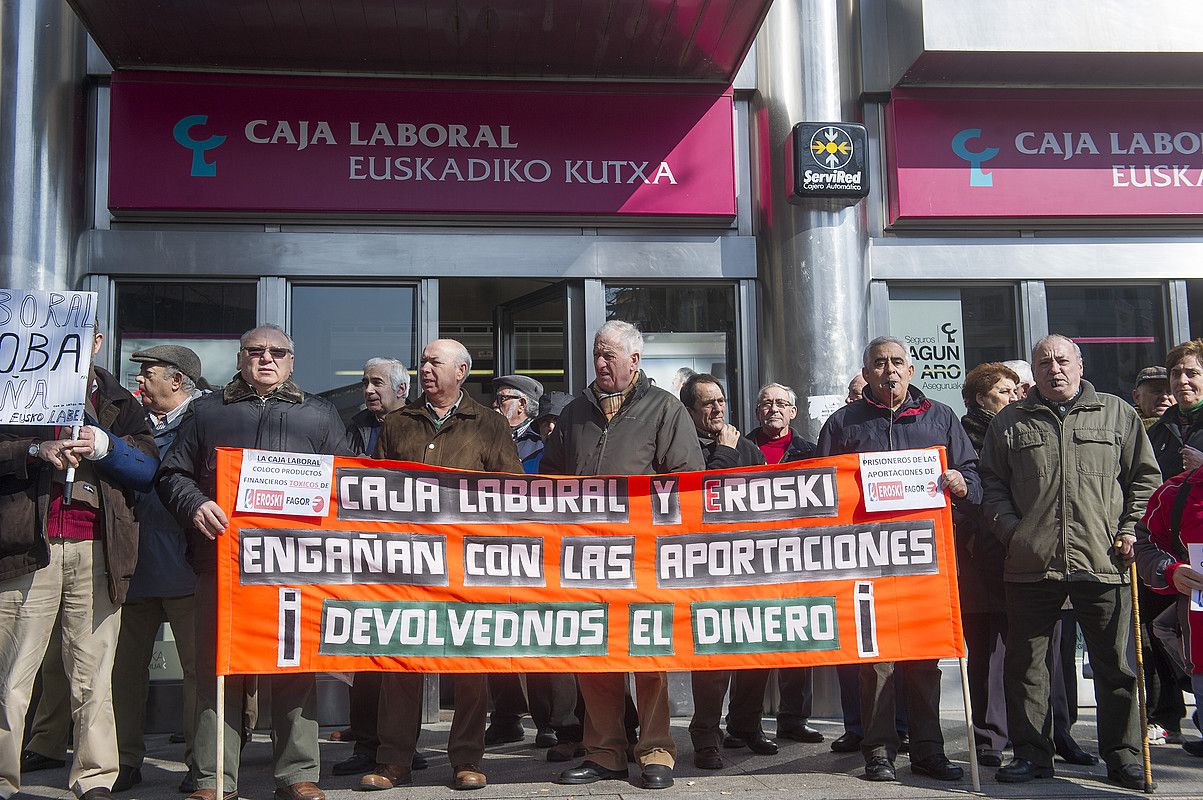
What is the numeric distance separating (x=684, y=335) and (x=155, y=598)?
15.4 feet

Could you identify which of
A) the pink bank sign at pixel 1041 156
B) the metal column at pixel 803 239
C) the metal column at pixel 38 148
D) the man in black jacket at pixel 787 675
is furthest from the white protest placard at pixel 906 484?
the metal column at pixel 38 148

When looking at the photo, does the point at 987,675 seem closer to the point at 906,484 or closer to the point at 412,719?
the point at 906,484

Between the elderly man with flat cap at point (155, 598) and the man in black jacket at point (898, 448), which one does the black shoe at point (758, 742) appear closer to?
the man in black jacket at point (898, 448)

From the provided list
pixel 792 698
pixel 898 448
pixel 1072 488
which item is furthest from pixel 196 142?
pixel 1072 488

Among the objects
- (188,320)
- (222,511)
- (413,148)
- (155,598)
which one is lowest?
(155,598)

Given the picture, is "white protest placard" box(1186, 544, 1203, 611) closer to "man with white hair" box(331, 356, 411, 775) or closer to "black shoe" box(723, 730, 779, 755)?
"black shoe" box(723, 730, 779, 755)

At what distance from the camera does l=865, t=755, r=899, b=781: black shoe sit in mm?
5434

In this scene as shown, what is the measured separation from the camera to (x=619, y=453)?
566cm

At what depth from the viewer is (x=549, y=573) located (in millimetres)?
5418

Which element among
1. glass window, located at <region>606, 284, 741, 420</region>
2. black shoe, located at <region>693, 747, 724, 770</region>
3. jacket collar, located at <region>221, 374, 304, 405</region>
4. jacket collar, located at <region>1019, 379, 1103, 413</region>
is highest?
glass window, located at <region>606, 284, 741, 420</region>

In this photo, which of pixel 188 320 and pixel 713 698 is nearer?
pixel 713 698

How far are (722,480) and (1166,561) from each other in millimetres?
1956

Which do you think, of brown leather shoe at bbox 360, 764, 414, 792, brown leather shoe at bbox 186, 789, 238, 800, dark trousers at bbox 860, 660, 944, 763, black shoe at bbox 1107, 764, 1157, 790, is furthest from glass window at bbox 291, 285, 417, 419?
black shoe at bbox 1107, 764, 1157, 790

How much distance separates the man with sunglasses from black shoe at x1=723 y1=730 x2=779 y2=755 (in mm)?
2367
